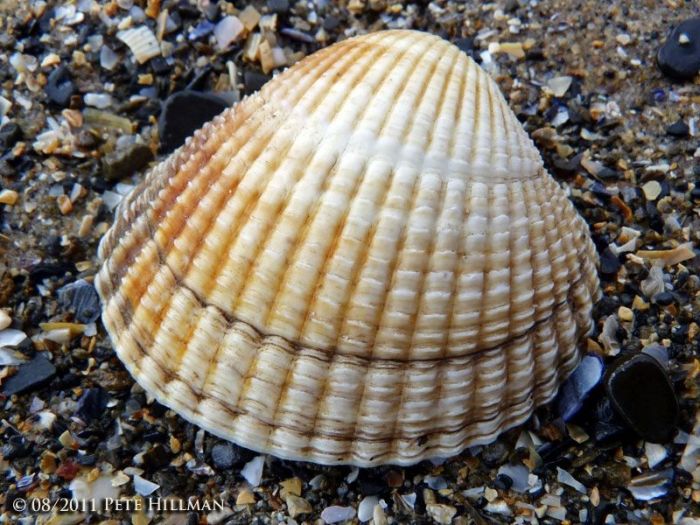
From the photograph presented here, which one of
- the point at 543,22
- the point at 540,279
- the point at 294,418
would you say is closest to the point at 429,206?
the point at 540,279

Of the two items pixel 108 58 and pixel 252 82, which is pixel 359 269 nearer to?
pixel 252 82

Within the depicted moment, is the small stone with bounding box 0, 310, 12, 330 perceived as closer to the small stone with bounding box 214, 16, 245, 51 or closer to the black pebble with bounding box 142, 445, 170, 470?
the black pebble with bounding box 142, 445, 170, 470

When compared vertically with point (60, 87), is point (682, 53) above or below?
above

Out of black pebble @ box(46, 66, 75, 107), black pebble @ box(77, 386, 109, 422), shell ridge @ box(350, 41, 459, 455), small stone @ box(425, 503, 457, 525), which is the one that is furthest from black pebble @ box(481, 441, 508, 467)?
black pebble @ box(46, 66, 75, 107)

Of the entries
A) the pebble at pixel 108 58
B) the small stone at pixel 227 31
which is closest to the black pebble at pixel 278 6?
the small stone at pixel 227 31

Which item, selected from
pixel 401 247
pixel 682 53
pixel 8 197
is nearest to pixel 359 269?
pixel 401 247

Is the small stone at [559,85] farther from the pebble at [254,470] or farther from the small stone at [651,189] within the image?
the pebble at [254,470]
